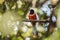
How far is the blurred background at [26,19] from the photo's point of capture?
1.39 meters

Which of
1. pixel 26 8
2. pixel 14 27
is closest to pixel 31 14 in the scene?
pixel 26 8

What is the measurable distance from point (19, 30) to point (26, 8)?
0.18 metres

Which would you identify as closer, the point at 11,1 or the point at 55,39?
the point at 55,39

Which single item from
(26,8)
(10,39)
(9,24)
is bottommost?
(10,39)

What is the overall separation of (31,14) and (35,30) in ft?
0.42

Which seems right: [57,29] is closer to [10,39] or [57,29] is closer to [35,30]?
[35,30]

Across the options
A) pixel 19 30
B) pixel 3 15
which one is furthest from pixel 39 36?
pixel 3 15

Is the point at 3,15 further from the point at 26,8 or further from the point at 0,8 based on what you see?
the point at 26,8

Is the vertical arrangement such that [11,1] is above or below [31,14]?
above

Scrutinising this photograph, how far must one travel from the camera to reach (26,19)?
1.45 m

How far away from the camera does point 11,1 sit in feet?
4.85

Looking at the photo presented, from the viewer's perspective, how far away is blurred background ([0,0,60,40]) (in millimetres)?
1391

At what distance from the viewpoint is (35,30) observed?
1423mm

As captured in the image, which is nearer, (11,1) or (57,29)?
(57,29)
